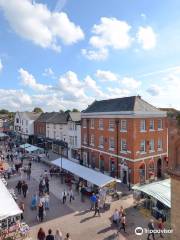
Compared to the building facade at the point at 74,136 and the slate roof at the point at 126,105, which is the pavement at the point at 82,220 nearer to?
the slate roof at the point at 126,105

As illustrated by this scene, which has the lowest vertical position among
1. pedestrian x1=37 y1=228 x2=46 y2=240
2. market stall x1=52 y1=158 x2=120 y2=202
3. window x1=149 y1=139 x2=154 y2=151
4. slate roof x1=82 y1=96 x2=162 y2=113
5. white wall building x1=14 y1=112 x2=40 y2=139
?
pedestrian x1=37 y1=228 x2=46 y2=240

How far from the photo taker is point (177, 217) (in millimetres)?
8875

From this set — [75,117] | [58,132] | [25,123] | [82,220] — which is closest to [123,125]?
[82,220]

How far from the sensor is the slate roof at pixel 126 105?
24.5 metres

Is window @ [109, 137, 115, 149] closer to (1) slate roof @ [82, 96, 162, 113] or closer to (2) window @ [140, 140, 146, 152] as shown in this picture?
(1) slate roof @ [82, 96, 162, 113]

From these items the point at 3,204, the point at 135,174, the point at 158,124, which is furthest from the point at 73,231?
the point at 158,124

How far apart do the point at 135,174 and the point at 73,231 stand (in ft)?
35.0

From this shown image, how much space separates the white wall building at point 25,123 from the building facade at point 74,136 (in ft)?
59.4

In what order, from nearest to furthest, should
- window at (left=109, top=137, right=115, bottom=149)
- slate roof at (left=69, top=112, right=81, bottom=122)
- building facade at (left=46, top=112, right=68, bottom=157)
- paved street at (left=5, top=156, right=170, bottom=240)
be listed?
paved street at (left=5, top=156, right=170, bottom=240) < window at (left=109, top=137, right=115, bottom=149) < slate roof at (left=69, top=112, right=81, bottom=122) < building facade at (left=46, top=112, right=68, bottom=157)

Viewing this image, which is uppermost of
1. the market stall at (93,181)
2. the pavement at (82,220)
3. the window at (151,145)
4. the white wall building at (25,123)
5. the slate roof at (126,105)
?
the slate roof at (126,105)

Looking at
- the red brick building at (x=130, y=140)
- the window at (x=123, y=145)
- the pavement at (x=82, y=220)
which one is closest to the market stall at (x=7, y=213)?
the pavement at (x=82, y=220)

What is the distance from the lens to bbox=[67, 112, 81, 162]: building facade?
110ft

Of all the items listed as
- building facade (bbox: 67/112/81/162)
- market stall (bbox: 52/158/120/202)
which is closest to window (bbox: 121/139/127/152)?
market stall (bbox: 52/158/120/202)

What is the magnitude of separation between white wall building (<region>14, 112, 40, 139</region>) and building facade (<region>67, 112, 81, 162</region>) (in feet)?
59.4
